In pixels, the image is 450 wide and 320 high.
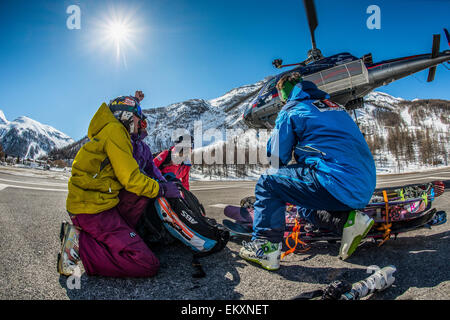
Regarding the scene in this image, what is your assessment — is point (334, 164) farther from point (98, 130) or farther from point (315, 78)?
point (315, 78)

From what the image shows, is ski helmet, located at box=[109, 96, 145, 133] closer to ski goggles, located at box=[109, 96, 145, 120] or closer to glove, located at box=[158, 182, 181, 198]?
ski goggles, located at box=[109, 96, 145, 120]

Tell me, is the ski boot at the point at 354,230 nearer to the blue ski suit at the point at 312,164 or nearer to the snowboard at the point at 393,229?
the blue ski suit at the point at 312,164

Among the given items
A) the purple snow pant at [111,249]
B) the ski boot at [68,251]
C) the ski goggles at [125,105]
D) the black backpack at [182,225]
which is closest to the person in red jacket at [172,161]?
the ski goggles at [125,105]

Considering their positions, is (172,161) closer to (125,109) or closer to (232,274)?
(125,109)

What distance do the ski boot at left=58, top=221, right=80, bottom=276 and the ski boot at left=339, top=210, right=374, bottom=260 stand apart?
7.36 feet

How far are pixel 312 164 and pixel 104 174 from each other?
1.88 m

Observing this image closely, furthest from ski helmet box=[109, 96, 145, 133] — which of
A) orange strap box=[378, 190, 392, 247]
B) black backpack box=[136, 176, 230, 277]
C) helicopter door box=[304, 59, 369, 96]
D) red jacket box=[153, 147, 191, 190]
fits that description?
helicopter door box=[304, 59, 369, 96]

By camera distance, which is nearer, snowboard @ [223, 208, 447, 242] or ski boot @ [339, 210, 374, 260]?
ski boot @ [339, 210, 374, 260]

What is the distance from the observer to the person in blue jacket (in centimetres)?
187

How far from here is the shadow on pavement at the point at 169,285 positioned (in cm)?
152

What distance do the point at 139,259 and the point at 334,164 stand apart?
5.90 feet

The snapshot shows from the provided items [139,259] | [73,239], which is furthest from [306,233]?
[73,239]

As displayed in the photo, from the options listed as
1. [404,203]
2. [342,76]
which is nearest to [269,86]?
[342,76]

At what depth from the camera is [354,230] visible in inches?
73.4
